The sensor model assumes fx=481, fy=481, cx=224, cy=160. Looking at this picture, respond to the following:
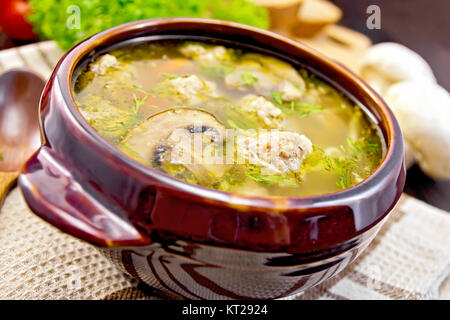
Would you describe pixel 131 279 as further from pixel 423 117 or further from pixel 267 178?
pixel 423 117

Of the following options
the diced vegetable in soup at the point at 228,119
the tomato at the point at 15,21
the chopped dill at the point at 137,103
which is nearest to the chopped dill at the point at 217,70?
the diced vegetable in soup at the point at 228,119

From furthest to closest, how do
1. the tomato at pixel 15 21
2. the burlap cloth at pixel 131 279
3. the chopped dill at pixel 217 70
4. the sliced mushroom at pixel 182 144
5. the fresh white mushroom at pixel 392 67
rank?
the tomato at pixel 15 21
the fresh white mushroom at pixel 392 67
the chopped dill at pixel 217 70
the burlap cloth at pixel 131 279
the sliced mushroom at pixel 182 144

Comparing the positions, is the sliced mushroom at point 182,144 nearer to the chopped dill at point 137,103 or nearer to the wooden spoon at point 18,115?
the chopped dill at point 137,103

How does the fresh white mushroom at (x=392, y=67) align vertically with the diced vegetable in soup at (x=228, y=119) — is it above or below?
below

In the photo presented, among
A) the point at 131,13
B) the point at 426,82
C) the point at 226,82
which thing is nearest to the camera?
the point at 226,82
